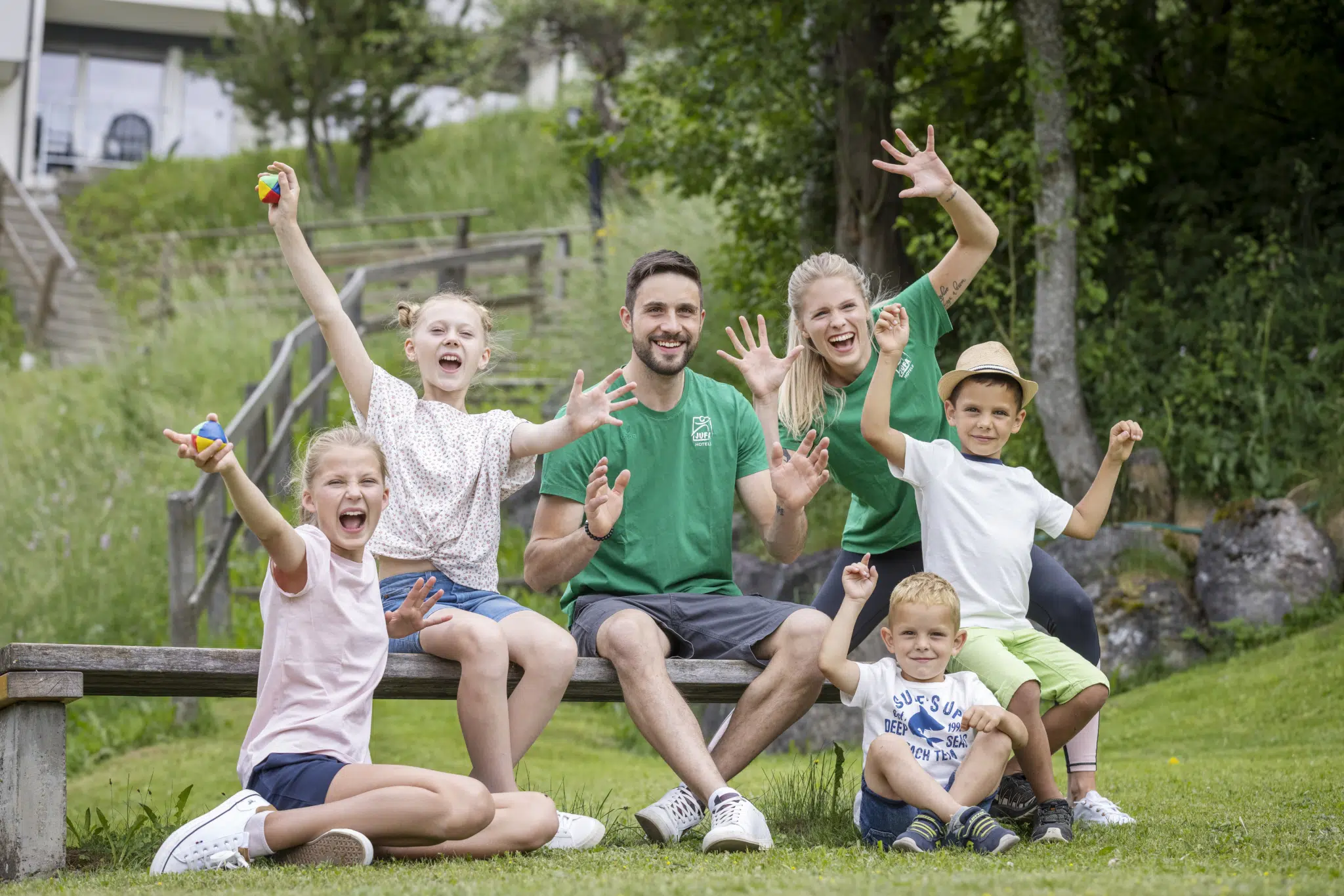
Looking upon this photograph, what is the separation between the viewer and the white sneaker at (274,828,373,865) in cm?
352

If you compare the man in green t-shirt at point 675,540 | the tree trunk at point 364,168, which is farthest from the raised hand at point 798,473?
the tree trunk at point 364,168

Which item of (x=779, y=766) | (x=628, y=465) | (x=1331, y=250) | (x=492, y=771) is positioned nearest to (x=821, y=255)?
(x=628, y=465)

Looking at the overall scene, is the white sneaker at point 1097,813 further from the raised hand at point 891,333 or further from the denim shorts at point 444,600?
the denim shorts at point 444,600

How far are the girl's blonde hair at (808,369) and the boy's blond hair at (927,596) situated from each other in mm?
776

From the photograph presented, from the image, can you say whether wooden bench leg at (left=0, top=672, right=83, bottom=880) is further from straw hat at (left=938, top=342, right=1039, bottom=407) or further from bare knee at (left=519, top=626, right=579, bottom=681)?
straw hat at (left=938, top=342, right=1039, bottom=407)

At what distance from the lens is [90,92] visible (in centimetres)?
2997

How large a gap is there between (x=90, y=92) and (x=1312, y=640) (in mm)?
28413

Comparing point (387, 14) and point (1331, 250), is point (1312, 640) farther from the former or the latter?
point (387, 14)

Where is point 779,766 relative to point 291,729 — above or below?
below

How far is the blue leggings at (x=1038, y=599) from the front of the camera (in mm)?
4410

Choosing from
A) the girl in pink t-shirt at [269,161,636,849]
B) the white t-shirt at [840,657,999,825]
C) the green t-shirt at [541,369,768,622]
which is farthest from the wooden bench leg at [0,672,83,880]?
the white t-shirt at [840,657,999,825]

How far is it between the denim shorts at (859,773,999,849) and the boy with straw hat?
0.36 meters

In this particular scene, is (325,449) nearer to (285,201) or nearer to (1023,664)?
(285,201)

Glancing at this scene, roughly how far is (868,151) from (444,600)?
709 centimetres
